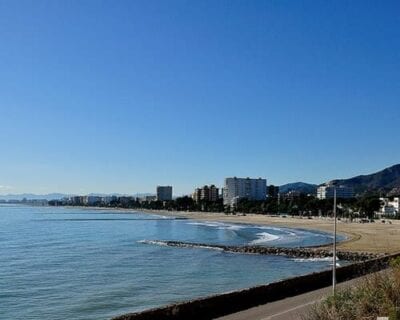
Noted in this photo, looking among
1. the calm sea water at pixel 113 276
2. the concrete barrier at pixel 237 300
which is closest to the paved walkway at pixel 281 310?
the concrete barrier at pixel 237 300

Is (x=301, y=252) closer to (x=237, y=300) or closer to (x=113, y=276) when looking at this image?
(x=113, y=276)

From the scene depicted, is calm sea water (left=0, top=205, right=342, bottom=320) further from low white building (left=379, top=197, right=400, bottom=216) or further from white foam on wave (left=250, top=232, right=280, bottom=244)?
low white building (left=379, top=197, right=400, bottom=216)

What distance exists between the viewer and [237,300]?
72.8 ft

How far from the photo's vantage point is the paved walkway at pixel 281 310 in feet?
64.7

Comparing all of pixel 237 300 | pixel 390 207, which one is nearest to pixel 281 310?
pixel 237 300

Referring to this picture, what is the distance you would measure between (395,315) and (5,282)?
32.8m

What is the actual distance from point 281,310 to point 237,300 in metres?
1.91

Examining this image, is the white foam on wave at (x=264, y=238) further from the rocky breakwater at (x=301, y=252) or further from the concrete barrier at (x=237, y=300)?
the concrete barrier at (x=237, y=300)

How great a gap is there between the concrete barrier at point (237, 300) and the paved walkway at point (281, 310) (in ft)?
1.79

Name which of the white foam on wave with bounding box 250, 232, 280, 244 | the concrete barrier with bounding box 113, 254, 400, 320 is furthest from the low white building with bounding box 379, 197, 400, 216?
the concrete barrier with bounding box 113, 254, 400, 320

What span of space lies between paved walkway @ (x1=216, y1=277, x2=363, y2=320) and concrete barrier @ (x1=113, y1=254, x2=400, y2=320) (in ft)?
1.79

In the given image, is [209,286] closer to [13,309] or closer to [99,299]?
[99,299]

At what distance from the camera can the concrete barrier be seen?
18969 millimetres

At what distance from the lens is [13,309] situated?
95.1 feet
